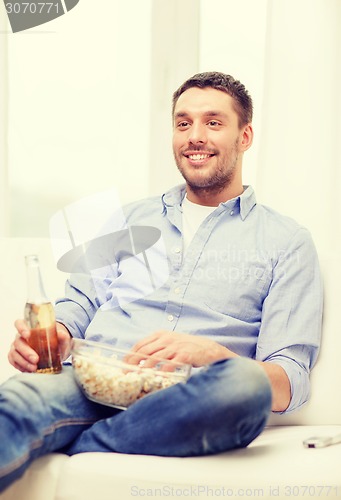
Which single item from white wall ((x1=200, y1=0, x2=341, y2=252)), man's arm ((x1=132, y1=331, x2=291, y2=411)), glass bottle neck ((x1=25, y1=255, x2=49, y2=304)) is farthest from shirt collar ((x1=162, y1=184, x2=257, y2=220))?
white wall ((x1=200, y1=0, x2=341, y2=252))

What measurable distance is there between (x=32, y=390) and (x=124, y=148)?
1726 millimetres

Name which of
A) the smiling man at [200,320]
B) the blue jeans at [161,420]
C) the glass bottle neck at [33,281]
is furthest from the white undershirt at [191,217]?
the blue jeans at [161,420]

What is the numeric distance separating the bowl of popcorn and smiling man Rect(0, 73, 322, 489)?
43 millimetres

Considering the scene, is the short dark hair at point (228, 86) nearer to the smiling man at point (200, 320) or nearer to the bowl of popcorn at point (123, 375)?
the smiling man at point (200, 320)

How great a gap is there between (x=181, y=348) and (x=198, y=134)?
2.05 feet

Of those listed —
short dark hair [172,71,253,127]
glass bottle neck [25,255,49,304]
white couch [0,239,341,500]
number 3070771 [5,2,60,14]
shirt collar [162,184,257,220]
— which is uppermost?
number 3070771 [5,2,60,14]

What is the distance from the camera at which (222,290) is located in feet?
5.57

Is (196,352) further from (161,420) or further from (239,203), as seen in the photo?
(239,203)

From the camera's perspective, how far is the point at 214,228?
71.2 inches

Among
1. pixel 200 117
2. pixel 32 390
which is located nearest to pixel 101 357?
pixel 32 390

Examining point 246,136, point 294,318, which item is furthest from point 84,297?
point 246,136

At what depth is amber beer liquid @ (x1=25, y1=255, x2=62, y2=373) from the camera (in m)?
1.45

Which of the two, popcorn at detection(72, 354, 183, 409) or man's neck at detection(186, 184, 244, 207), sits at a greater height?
man's neck at detection(186, 184, 244, 207)

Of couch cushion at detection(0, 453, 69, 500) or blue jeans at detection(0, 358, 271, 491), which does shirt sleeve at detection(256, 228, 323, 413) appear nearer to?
blue jeans at detection(0, 358, 271, 491)
